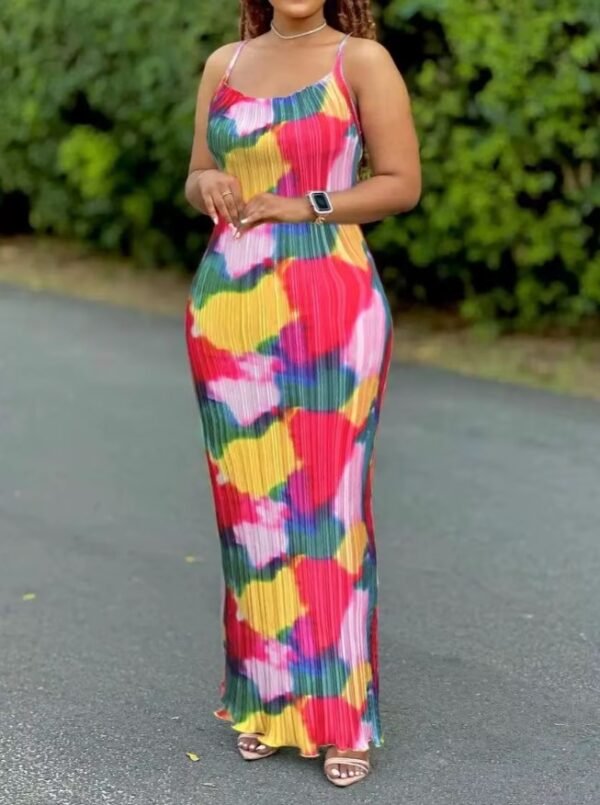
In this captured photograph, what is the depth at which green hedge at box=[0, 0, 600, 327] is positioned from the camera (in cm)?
840

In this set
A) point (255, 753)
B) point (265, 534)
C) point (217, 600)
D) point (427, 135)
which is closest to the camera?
point (265, 534)

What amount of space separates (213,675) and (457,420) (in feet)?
11.4

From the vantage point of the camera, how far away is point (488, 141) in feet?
28.1

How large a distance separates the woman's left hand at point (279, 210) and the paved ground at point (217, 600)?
1.45 metres

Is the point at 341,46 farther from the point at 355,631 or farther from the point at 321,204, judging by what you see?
the point at 355,631

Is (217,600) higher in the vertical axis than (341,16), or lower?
lower

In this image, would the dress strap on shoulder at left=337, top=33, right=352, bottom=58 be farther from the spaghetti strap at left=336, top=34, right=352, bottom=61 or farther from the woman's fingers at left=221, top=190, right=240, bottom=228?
the woman's fingers at left=221, top=190, right=240, bottom=228

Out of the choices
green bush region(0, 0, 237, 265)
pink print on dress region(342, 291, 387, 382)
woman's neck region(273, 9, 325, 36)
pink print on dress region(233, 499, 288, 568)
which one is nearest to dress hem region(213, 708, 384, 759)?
pink print on dress region(233, 499, 288, 568)

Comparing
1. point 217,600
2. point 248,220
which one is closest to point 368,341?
point 248,220

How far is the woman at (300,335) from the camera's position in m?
3.42

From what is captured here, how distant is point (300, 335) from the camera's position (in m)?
3.43

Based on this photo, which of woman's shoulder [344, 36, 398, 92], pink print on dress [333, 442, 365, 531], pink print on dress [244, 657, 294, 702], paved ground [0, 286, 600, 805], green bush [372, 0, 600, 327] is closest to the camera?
woman's shoulder [344, 36, 398, 92]

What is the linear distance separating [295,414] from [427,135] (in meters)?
5.74

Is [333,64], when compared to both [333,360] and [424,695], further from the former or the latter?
[424,695]
